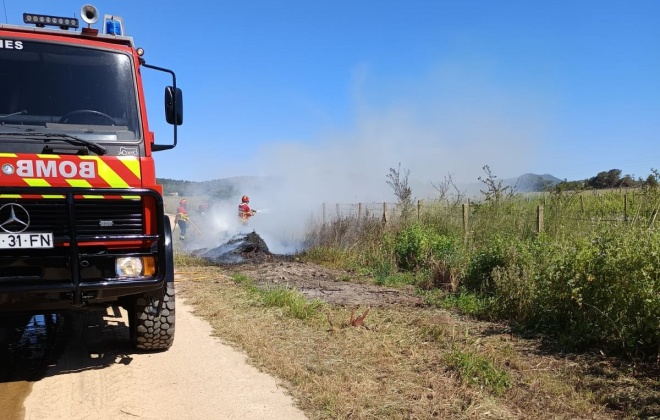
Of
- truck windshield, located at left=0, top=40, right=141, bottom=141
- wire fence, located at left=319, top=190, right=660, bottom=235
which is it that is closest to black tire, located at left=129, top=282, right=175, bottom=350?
truck windshield, located at left=0, top=40, right=141, bottom=141

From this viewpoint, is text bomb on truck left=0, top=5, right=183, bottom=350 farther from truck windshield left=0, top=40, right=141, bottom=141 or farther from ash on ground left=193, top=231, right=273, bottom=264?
ash on ground left=193, top=231, right=273, bottom=264

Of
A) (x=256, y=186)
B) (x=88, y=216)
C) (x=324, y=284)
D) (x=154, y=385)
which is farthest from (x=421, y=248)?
(x=256, y=186)

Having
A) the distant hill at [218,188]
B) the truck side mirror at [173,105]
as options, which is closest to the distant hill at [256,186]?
the distant hill at [218,188]

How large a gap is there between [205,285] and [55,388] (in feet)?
15.1

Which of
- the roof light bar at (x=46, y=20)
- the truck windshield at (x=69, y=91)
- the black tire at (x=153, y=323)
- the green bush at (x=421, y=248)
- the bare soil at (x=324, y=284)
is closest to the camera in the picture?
the truck windshield at (x=69, y=91)

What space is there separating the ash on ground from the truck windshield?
25.7 ft

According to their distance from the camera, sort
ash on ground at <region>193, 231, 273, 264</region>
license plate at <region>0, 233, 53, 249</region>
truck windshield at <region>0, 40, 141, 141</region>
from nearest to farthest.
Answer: license plate at <region>0, 233, 53, 249</region> < truck windshield at <region>0, 40, 141, 141</region> < ash on ground at <region>193, 231, 273, 264</region>

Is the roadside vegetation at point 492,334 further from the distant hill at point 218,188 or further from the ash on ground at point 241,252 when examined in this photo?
the distant hill at point 218,188

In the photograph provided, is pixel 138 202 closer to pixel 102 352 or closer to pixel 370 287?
pixel 102 352

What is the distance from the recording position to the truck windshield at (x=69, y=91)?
418 cm

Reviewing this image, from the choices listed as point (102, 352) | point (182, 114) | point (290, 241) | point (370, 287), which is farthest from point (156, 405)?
point (290, 241)

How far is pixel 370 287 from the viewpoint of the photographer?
8945 millimetres

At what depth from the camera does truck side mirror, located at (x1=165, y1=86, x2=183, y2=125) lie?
4.97 metres

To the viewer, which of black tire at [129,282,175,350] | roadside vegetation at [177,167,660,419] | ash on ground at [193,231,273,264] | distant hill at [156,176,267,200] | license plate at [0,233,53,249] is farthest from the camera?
distant hill at [156,176,267,200]
